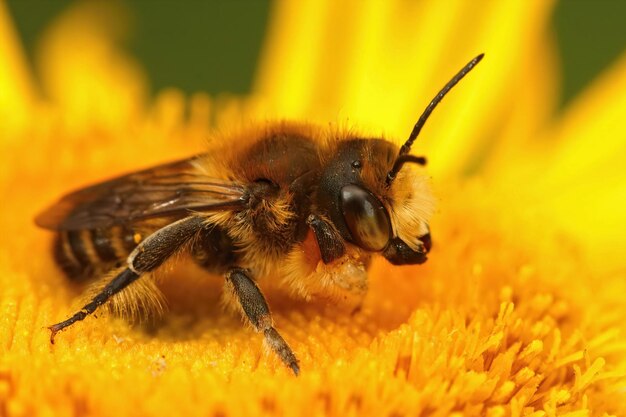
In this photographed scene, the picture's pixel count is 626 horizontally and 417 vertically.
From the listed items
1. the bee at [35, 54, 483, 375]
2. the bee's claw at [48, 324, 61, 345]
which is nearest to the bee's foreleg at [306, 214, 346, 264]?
the bee at [35, 54, 483, 375]

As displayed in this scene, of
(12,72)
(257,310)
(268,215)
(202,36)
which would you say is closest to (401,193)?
(268,215)

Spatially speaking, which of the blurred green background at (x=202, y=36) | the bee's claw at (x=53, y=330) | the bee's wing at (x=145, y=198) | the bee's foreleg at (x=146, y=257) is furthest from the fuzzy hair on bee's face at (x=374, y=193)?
the blurred green background at (x=202, y=36)

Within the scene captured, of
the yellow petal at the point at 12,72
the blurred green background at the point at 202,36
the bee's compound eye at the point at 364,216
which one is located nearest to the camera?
the bee's compound eye at the point at 364,216

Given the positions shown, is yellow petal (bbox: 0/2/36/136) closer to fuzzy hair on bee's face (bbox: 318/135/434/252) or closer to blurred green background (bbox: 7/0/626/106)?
blurred green background (bbox: 7/0/626/106)

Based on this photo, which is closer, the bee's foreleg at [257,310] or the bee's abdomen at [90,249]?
the bee's foreleg at [257,310]

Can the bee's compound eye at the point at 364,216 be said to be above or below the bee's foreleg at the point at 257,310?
above

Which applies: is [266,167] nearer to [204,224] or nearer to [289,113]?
[204,224]

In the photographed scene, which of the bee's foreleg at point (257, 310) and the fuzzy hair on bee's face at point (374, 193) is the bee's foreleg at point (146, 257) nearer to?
the bee's foreleg at point (257, 310)

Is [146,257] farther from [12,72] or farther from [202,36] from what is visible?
[202,36]
